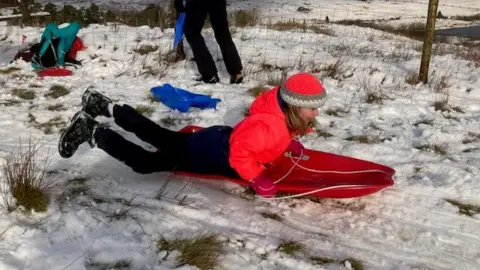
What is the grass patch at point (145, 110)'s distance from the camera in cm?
478

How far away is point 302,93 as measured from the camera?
2.92m

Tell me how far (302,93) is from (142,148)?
1165 mm

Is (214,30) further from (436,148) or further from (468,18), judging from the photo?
(468,18)

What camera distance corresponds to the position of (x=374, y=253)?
2535 mm

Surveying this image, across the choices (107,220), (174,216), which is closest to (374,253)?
(174,216)

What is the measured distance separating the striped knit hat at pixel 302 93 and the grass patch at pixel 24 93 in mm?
3322

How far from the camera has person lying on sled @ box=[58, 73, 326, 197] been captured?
9.71 ft

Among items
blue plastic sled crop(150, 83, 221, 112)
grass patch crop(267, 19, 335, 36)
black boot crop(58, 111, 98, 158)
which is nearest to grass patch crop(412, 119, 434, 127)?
blue plastic sled crop(150, 83, 221, 112)

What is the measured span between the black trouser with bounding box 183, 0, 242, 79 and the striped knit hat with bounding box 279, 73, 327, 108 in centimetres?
278

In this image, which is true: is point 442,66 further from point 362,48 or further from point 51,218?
point 51,218

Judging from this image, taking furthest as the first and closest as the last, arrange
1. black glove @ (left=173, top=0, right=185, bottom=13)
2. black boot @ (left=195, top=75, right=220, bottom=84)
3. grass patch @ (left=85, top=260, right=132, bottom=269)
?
black boot @ (left=195, top=75, right=220, bottom=84)
black glove @ (left=173, top=0, right=185, bottom=13)
grass patch @ (left=85, top=260, right=132, bottom=269)

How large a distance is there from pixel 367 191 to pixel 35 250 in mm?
1923

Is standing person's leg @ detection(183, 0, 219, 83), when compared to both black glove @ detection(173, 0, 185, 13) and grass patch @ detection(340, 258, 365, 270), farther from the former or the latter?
grass patch @ detection(340, 258, 365, 270)

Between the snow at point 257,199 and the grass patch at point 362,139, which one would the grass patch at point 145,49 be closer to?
the snow at point 257,199
